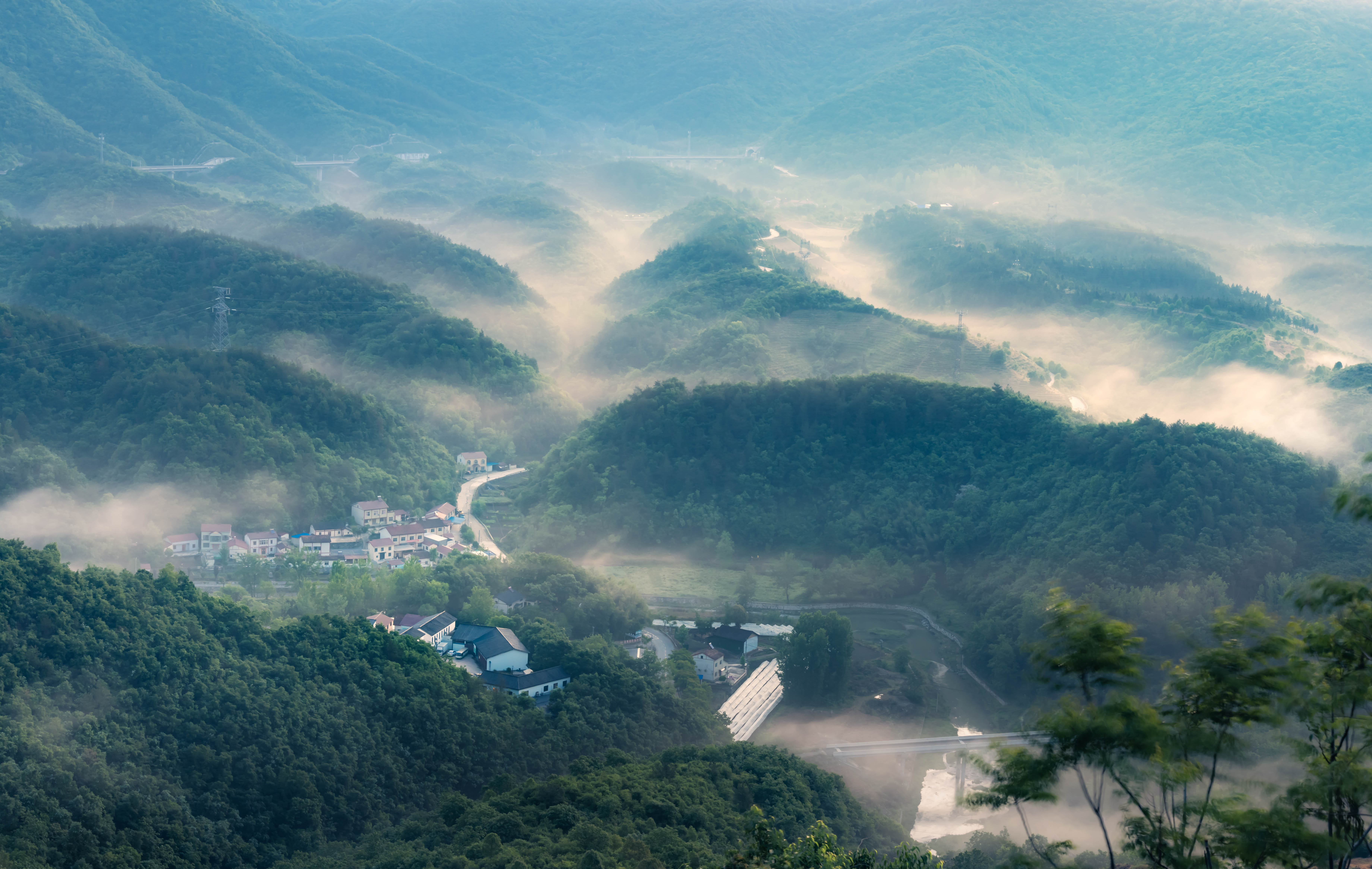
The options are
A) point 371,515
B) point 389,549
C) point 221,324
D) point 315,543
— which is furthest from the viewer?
point 221,324

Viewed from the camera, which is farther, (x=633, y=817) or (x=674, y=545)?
(x=674, y=545)

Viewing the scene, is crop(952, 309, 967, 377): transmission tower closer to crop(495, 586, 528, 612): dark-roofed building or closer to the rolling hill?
the rolling hill

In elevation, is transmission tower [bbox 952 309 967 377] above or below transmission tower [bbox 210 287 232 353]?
below

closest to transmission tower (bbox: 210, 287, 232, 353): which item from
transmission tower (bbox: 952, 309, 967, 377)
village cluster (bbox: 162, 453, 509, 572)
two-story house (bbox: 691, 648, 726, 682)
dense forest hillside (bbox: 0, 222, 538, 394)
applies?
dense forest hillside (bbox: 0, 222, 538, 394)

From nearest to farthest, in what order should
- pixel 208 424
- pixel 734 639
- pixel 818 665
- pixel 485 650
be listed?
pixel 485 650
pixel 818 665
pixel 734 639
pixel 208 424

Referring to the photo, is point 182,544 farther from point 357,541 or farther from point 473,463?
point 473,463

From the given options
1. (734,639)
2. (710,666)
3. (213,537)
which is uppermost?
(213,537)

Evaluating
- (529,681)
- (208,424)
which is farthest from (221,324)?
(529,681)
